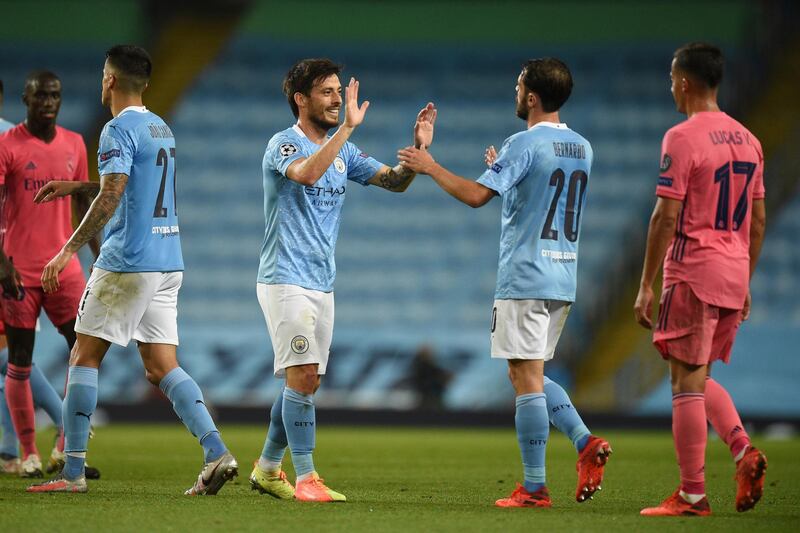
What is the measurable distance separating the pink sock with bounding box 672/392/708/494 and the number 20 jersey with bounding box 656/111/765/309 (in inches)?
19.4

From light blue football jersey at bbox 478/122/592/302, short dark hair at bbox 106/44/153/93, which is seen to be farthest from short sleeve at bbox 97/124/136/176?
light blue football jersey at bbox 478/122/592/302

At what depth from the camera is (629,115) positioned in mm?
22422

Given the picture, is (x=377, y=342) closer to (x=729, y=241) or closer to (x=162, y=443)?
(x=162, y=443)

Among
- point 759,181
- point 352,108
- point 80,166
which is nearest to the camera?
point 759,181

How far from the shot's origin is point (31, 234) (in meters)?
8.08

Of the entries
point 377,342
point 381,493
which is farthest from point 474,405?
point 381,493

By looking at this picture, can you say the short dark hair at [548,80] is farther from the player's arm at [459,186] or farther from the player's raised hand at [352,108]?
the player's raised hand at [352,108]

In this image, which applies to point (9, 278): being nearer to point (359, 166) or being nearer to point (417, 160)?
point (359, 166)

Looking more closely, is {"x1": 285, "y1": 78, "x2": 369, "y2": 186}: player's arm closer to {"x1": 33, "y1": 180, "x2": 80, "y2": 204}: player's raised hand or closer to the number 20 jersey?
{"x1": 33, "y1": 180, "x2": 80, "y2": 204}: player's raised hand

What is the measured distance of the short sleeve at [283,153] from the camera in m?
6.45

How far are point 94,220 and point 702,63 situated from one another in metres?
3.12

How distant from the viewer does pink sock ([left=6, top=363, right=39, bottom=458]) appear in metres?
8.09

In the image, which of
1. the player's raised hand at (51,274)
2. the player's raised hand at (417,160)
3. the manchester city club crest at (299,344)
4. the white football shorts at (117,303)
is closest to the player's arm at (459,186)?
the player's raised hand at (417,160)

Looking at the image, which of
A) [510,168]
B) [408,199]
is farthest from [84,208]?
[408,199]
